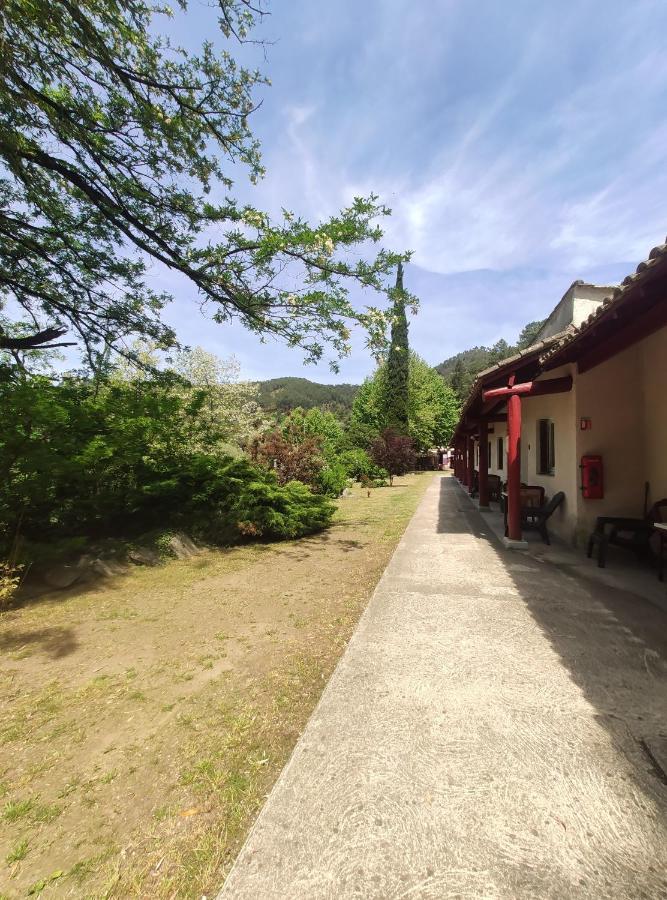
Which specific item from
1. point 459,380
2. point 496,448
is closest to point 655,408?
point 496,448

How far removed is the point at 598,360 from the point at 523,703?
5126mm

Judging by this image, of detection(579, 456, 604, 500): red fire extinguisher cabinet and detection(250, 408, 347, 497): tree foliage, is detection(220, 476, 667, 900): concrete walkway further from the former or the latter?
detection(250, 408, 347, 497): tree foliage

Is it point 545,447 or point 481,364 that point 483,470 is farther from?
point 481,364

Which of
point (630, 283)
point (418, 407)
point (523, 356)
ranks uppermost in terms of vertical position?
point (418, 407)

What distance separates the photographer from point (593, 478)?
6125mm

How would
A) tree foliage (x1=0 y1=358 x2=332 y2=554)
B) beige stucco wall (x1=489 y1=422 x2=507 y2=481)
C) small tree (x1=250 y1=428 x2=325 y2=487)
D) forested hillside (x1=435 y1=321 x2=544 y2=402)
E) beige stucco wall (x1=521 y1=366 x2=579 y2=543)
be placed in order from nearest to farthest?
tree foliage (x1=0 y1=358 x2=332 y2=554) < beige stucco wall (x1=521 y1=366 x2=579 y2=543) < small tree (x1=250 y1=428 x2=325 y2=487) < beige stucco wall (x1=489 y1=422 x2=507 y2=481) < forested hillside (x1=435 y1=321 x2=544 y2=402)

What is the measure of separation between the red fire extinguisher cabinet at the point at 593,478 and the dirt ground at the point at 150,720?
383cm

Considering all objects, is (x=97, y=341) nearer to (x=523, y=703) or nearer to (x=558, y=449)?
(x=523, y=703)

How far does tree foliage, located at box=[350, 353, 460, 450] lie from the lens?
37.9 meters

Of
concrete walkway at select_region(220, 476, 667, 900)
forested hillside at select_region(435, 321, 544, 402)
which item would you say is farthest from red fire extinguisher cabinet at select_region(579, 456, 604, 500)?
forested hillside at select_region(435, 321, 544, 402)

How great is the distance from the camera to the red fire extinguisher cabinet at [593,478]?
6105mm

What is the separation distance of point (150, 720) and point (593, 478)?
6467mm

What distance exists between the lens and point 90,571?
5.71m

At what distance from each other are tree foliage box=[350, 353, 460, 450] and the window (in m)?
26.9
